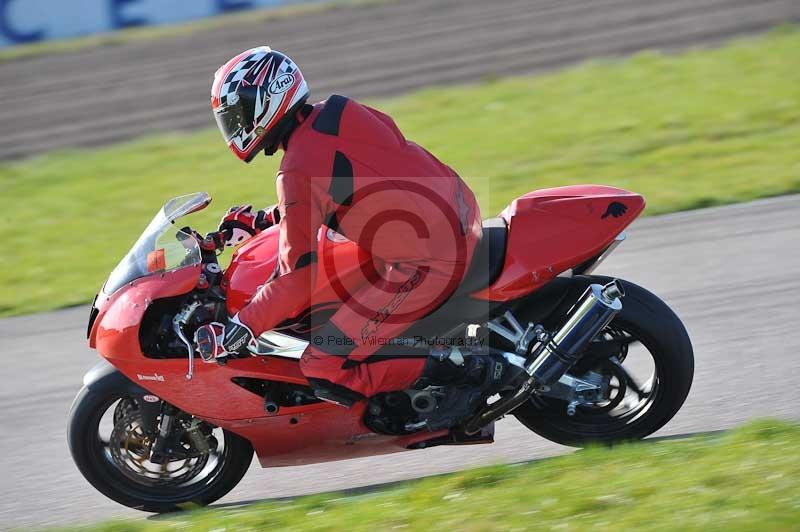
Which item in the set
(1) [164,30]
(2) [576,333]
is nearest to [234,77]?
(2) [576,333]

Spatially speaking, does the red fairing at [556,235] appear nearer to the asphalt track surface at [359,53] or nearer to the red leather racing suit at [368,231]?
the red leather racing suit at [368,231]

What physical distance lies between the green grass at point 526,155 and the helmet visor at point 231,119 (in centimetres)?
362

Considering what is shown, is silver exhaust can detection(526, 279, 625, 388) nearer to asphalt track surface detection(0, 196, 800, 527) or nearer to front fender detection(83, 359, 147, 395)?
asphalt track surface detection(0, 196, 800, 527)

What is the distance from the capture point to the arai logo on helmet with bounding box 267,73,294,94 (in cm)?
429

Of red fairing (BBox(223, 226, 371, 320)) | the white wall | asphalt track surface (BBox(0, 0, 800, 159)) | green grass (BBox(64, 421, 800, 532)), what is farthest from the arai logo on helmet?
the white wall

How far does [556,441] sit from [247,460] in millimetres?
1382

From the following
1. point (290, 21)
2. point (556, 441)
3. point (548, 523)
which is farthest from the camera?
point (290, 21)

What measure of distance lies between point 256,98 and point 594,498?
6.55 feet

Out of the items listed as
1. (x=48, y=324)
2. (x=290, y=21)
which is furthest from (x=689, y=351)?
(x=290, y=21)

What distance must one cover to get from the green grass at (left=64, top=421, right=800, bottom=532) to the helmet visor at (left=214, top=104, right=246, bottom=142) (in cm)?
153

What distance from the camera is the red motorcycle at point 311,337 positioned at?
14.8ft

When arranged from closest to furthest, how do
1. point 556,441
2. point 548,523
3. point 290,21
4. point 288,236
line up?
point 548,523 → point 288,236 → point 556,441 → point 290,21

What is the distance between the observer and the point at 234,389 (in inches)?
183

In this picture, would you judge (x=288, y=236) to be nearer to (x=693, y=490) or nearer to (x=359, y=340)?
(x=359, y=340)
